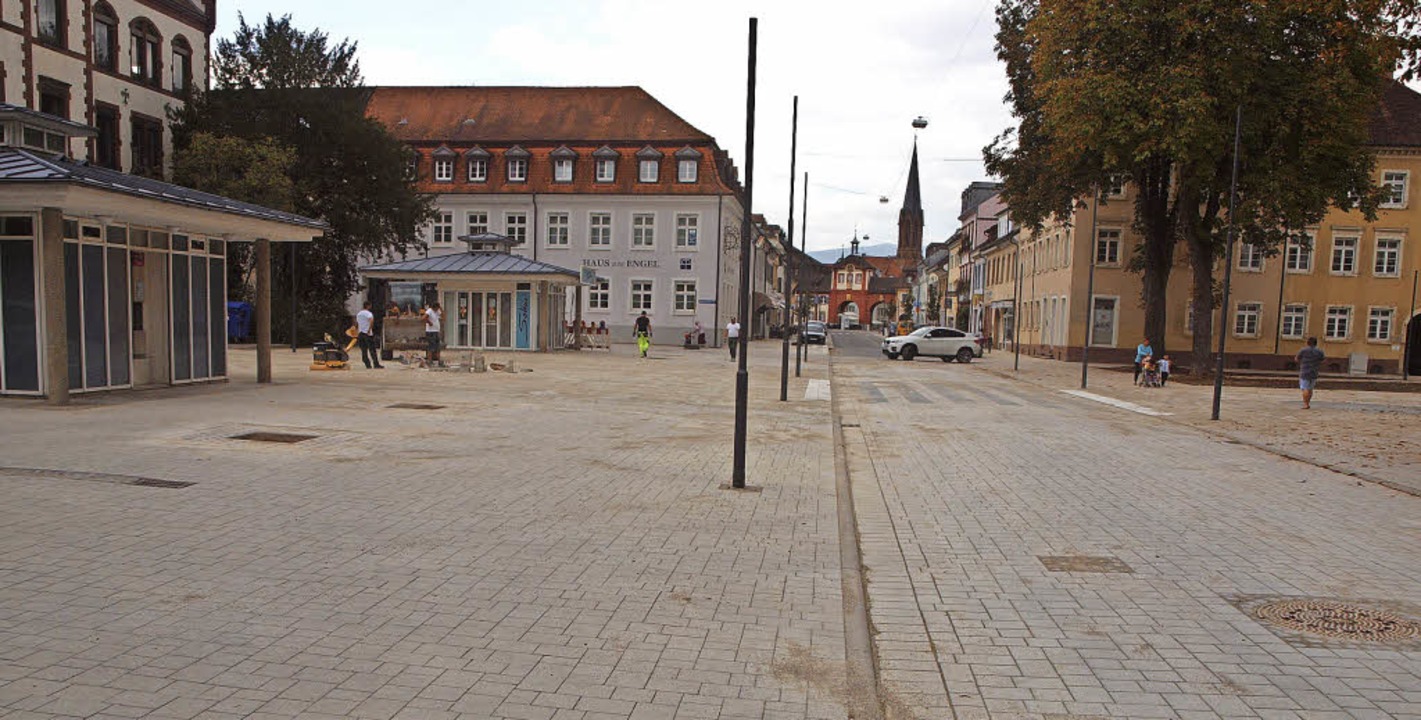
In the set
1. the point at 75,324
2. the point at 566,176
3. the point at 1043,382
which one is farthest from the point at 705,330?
the point at 75,324

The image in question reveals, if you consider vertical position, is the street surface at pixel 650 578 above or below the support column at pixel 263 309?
below

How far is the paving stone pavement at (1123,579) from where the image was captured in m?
4.09

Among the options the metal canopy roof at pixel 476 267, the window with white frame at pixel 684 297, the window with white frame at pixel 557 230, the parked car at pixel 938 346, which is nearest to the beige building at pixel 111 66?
the metal canopy roof at pixel 476 267

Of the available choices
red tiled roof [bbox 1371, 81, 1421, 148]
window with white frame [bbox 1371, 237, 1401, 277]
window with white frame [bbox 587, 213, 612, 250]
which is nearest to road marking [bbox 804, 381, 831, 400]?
window with white frame [bbox 587, 213, 612, 250]

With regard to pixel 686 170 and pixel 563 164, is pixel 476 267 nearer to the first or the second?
pixel 563 164

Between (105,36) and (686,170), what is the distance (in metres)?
26.8

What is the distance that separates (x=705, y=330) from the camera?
165ft

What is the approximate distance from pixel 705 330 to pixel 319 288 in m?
20.0

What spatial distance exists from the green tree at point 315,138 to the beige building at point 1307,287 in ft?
108

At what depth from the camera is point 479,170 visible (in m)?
51.6

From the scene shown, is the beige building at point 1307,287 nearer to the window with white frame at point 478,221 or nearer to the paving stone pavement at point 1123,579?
the window with white frame at point 478,221

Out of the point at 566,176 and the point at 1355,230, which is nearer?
the point at 1355,230

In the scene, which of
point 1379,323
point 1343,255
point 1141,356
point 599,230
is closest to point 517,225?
point 599,230

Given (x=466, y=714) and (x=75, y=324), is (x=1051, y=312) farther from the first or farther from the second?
(x=466, y=714)
